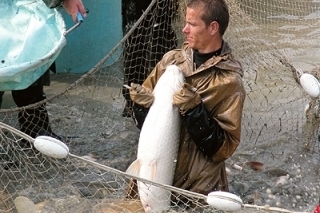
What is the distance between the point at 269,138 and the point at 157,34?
132cm

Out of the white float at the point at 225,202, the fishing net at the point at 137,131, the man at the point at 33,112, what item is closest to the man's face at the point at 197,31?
the fishing net at the point at 137,131

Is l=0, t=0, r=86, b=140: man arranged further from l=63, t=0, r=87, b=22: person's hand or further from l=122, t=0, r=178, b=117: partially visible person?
l=122, t=0, r=178, b=117: partially visible person

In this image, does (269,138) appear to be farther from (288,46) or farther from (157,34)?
(288,46)

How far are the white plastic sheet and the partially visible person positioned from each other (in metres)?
1.00

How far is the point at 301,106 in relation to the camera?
19.6ft

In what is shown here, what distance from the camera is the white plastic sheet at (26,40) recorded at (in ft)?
13.9

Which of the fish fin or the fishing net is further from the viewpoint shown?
the fishing net

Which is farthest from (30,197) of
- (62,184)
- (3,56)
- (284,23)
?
(284,23)

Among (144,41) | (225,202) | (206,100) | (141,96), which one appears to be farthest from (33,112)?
(225,202)

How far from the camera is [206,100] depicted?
3.59 meters

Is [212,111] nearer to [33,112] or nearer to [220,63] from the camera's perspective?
[220,63]

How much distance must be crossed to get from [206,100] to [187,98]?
216 mm

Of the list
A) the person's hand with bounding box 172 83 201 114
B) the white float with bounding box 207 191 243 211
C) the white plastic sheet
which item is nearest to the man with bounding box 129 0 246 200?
the person's hand with bounding box 172 83 201 114

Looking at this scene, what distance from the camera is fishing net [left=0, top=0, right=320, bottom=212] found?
4.12 meters
